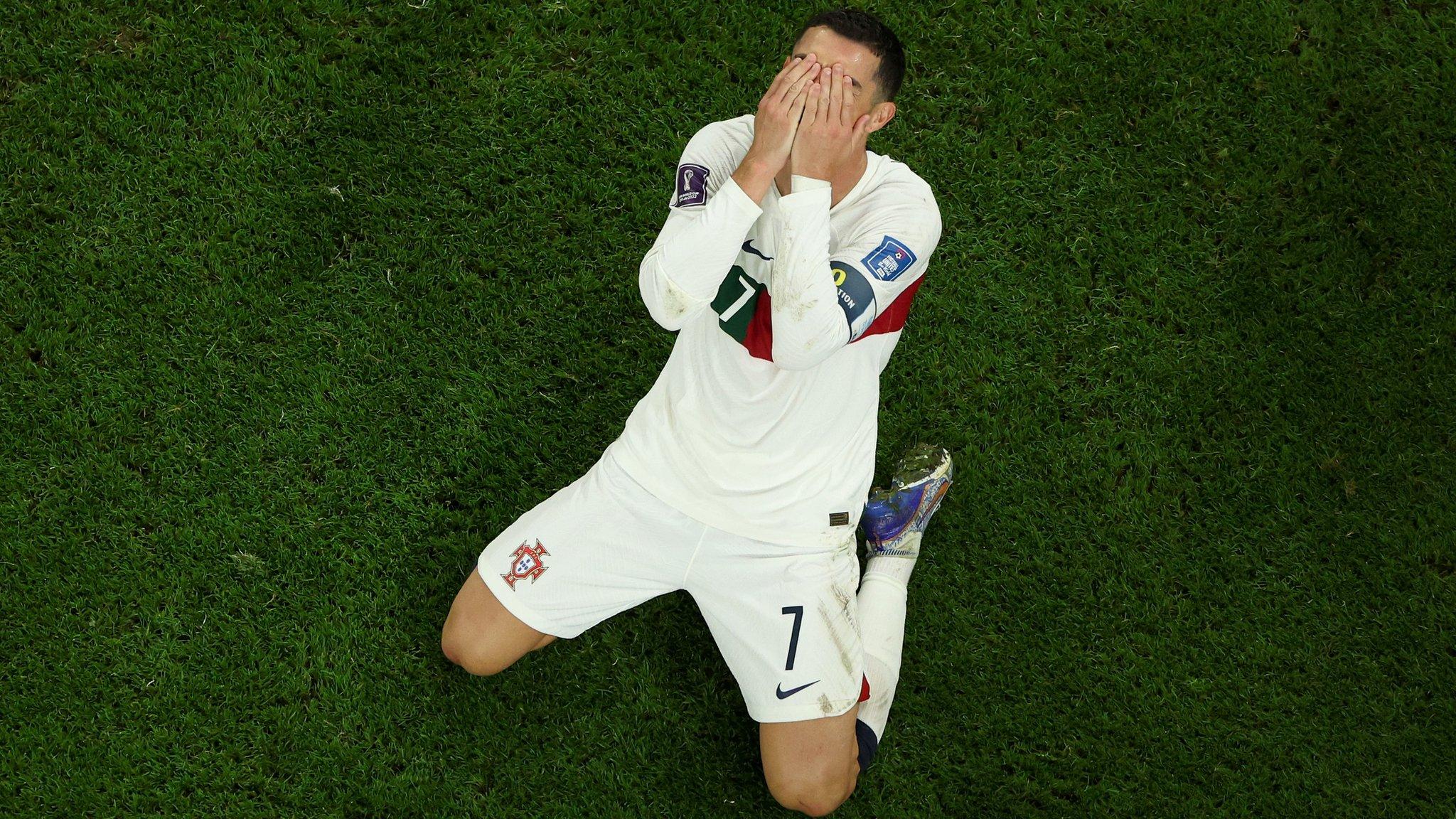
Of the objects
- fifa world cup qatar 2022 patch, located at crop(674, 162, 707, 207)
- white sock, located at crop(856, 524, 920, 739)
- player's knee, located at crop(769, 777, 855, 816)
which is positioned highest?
fifa world cup qatar 2022 patch, located at crop(674, 162, 707, 207)

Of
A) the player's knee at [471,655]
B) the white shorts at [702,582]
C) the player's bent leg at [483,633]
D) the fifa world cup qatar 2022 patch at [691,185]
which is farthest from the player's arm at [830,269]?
the player's knee at [471,655]

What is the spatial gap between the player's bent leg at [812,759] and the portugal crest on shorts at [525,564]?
3.29 ft

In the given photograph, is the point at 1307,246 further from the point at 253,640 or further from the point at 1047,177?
the point at 253,640

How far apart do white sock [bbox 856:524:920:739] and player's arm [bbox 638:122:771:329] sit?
165 centimetres

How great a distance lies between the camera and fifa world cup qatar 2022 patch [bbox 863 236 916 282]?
3059mm

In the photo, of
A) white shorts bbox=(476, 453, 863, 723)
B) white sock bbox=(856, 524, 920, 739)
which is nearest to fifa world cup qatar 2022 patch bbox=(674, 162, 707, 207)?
white shorts bbox=(476, 453, 863, 723)

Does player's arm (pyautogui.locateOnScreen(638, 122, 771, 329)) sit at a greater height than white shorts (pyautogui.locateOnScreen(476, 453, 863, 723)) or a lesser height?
greater

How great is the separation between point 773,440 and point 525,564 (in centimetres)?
105

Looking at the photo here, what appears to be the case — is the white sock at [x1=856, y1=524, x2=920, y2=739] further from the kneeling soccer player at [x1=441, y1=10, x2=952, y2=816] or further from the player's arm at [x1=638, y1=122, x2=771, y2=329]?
the player's arm at [x1=638, y1=122, x2=771, y2=329]

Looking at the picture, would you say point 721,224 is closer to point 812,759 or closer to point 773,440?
point 773,440

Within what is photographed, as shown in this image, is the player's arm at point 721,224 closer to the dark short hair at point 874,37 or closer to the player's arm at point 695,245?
the player's arm at point 695,245

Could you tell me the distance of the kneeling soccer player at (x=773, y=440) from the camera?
2.96 m

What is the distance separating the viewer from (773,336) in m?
3.07

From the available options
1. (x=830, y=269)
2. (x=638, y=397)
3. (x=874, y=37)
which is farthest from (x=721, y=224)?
(x=638, y=397)
